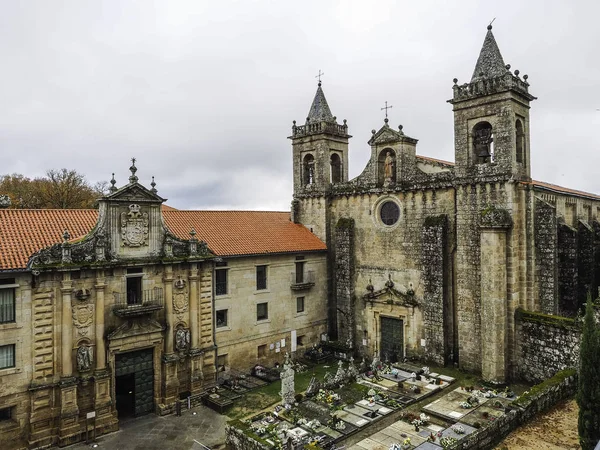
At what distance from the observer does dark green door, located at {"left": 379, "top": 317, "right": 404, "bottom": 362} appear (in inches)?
1144

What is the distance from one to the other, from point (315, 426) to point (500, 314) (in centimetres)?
1138

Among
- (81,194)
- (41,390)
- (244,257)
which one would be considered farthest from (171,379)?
(81,194)

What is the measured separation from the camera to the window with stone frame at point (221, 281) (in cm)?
2642

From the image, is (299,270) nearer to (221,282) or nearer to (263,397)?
(221,282)

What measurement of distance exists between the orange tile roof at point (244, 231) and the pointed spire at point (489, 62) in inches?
584

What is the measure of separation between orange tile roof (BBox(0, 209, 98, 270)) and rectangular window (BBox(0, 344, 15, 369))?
3394mm

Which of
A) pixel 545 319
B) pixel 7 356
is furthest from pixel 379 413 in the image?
pixel 7 356

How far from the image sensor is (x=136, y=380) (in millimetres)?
22812

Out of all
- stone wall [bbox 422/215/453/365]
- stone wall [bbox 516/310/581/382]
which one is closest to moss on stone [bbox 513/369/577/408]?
stone wall [bbox 516/310/581/382]

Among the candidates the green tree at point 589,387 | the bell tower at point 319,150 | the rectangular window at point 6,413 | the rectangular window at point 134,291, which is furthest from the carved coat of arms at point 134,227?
the green tree at point 589,387

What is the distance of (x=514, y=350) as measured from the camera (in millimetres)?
24172

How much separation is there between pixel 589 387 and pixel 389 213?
54.2ft

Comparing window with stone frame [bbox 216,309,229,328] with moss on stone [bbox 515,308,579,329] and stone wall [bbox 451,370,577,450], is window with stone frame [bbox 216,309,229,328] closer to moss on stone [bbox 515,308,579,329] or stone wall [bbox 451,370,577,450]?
stone wall [bbox 451,370,577,450]

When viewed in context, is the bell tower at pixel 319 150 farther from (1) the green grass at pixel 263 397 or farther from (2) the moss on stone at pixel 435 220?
(1) the green grass at pixel 263 397
